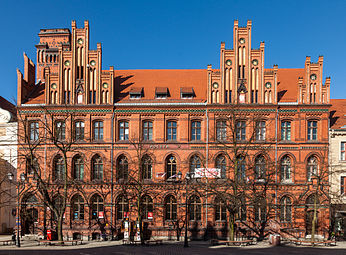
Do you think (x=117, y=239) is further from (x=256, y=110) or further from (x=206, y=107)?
(x=256, y=110)

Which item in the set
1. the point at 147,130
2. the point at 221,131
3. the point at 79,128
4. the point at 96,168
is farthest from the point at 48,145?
the point at 221,131

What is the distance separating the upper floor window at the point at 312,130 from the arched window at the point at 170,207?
596 inches

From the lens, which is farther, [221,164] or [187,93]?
[187,93]

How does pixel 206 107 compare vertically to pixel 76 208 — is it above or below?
above

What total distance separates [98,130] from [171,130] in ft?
25.0

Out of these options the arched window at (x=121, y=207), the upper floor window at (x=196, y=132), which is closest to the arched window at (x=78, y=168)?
the arched window at (x=121, y=207)

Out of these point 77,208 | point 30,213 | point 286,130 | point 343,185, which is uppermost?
point 286,130

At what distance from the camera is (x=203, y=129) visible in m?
36.6

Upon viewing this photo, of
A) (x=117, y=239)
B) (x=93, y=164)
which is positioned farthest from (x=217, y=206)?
(x=93, y=164)

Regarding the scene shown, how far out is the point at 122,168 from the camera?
36656mm

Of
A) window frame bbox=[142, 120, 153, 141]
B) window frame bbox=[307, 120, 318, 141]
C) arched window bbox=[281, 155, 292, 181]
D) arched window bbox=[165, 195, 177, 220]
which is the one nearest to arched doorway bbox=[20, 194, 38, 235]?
window frame bbox=[142, 120, 153, 141]

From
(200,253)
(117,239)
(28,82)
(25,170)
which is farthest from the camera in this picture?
(28,82)

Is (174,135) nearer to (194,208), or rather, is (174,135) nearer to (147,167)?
(147,167)

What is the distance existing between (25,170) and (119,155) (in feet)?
32.9
